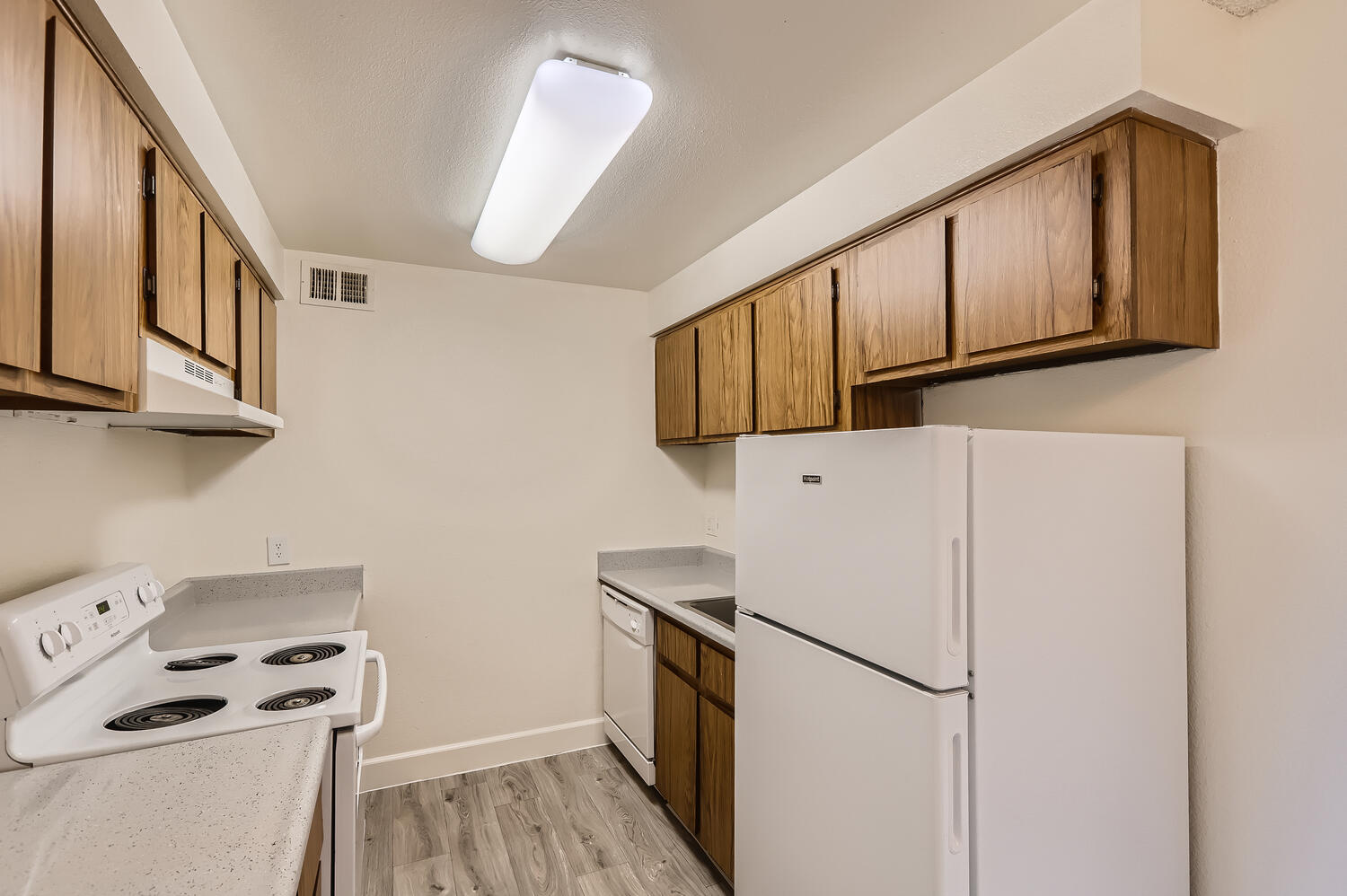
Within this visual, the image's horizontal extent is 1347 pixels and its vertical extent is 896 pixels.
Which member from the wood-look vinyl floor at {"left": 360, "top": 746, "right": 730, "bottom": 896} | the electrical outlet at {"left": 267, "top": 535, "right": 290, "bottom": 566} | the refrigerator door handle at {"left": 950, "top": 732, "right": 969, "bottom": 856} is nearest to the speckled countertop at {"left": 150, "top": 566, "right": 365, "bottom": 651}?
the electrical outlet at {"left": 267, "top": 535, "right": 290, "bottom": 566}

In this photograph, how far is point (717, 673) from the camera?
7.23 feet

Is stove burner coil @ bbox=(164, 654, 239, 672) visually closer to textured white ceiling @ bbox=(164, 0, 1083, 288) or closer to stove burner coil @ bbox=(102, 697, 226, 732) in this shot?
stove burner coil @ bbox=(102, 697, 226, 732)

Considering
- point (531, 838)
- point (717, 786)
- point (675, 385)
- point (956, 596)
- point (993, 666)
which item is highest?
point (675, 385)

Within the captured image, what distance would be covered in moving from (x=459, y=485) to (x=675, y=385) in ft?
3.74

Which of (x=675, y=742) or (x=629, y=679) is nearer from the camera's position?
(x=675, y=742)

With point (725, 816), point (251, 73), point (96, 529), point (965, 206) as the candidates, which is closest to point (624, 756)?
point (725, 816)

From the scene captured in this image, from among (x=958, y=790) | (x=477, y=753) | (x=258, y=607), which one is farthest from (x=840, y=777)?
(x=258, y=607)

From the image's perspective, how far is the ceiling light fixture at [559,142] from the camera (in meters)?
1.49

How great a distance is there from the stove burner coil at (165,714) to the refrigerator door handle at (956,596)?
1.60m

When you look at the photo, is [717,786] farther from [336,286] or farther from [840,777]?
[336,286]

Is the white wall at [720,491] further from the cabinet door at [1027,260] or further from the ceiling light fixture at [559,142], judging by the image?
the cabinet door at [1027,260]

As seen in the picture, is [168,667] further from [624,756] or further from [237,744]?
[624,756]

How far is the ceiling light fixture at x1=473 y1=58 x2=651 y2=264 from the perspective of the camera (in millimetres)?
1494

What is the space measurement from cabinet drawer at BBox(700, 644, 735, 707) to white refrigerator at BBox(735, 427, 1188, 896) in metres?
0.53
